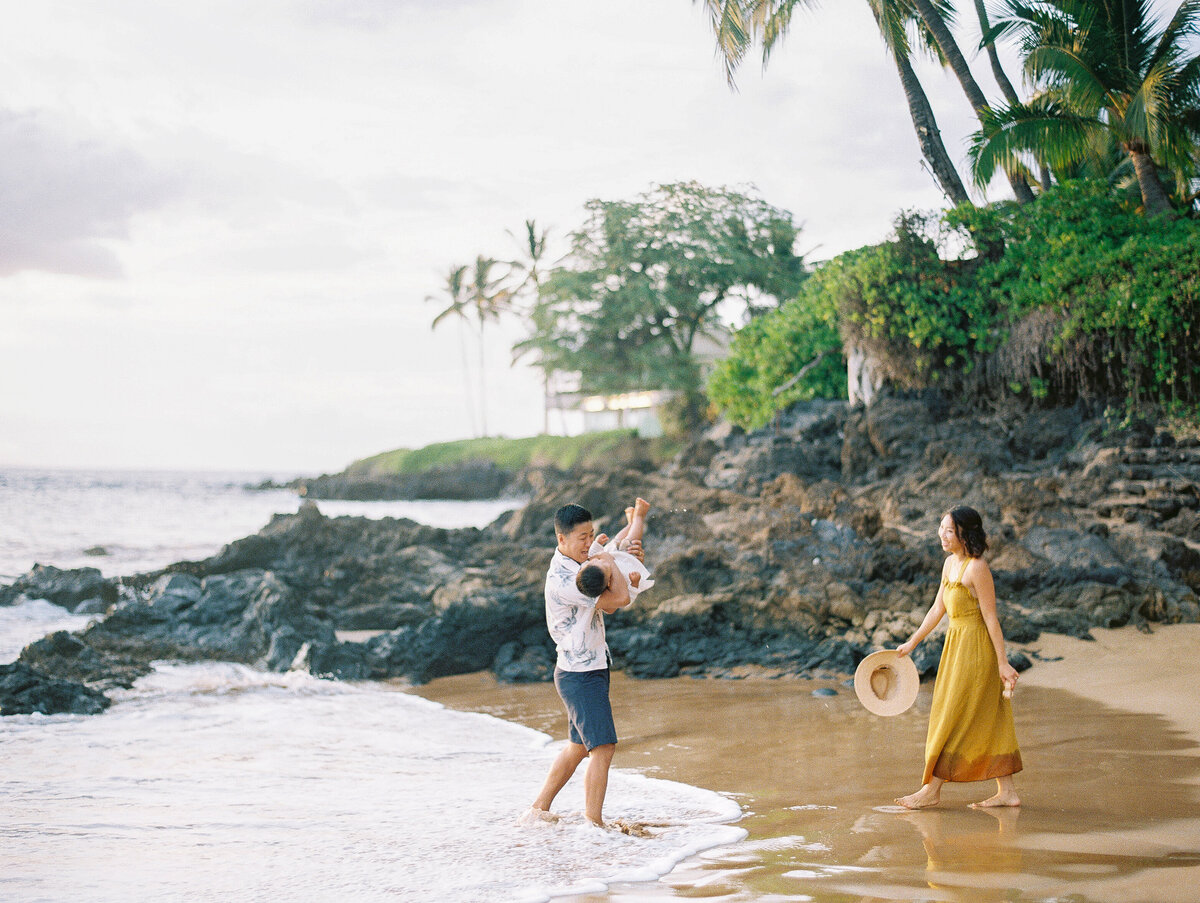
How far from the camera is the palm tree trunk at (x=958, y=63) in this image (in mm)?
15500

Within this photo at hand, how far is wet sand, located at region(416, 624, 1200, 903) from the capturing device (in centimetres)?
355

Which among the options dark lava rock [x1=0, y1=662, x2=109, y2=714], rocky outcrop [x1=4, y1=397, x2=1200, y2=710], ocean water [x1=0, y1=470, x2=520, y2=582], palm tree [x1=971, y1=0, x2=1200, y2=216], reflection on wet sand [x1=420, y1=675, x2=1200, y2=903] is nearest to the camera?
reflection on wet sand [x1=420, y1=675, x2=1200, y2=903]

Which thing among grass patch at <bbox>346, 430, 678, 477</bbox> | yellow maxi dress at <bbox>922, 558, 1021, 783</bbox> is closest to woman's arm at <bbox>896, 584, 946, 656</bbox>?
yellow maxi dress at <bbox>922, 558, 1021, 783</bbox>

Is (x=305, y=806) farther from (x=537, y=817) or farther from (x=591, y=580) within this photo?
(x=591, y=580)

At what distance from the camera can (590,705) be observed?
4.33 meters

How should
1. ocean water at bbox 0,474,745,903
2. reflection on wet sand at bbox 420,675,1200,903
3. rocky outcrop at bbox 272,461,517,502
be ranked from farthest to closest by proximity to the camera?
rocky outcrop at bbox 272,461,517,502 → ocean water at bbox 0,474,745,903 → reflection on wet sand at bbox 420,675,1200,903

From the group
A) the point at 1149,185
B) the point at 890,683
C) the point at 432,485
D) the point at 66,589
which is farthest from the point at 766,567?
the point at 432,485

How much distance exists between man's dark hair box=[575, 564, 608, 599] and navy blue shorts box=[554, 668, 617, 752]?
1.60 ft

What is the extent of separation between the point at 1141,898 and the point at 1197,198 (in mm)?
14266

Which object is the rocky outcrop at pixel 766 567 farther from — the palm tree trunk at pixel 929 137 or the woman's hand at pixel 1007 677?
the palm tree trunk at pixel 929 137

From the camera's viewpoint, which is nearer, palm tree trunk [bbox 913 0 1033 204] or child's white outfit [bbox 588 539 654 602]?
child's white outfit [bbox 588 539 654 602]

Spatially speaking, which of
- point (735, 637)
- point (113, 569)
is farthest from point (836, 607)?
point (113, 569)

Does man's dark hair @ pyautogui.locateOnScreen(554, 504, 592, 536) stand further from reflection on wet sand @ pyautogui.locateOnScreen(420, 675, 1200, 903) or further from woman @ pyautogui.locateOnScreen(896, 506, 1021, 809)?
woman @ pyautogui.locateOnScreen(896, 506, 1021, 809)

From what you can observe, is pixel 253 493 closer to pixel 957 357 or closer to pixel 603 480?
pixel 603 480
